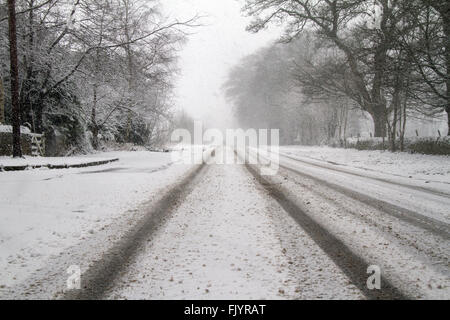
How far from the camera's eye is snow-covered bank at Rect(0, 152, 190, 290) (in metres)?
→ 3.79

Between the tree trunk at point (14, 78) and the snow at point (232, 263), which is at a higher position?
the tree trunk at point (14, 78)

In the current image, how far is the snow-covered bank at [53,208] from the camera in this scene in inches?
149

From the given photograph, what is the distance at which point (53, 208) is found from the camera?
229 inches

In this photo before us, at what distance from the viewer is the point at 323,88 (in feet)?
75.0

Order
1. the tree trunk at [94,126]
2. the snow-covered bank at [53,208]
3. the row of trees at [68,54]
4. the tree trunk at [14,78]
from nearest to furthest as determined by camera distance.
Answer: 1. the snow-covered bank at [53,208]
2. the tree trunk at [14,78]
3. the row of trees at [68,54]
4. the tree trunk at [94,126]

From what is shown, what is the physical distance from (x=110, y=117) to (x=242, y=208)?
19.6 m

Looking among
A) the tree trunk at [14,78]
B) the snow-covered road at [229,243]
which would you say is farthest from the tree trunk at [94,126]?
the snow-covered road at [229,243]

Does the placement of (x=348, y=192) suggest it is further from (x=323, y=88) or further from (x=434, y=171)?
(x=323, y=88)

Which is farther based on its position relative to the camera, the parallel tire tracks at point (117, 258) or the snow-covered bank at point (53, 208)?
the snow-covered bank at point (53, 208)

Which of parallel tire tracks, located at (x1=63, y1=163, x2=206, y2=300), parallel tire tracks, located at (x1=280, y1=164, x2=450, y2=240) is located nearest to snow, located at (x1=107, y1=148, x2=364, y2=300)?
parallel tire tracks, located at (x1=63, y1=163, x2=206, y2=300)

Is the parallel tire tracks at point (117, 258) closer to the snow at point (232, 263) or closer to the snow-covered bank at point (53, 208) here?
the snow at point (232, 263)

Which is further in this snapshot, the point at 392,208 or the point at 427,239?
the point at 392,208

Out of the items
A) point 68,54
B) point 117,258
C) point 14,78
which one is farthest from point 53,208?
point 68,54
